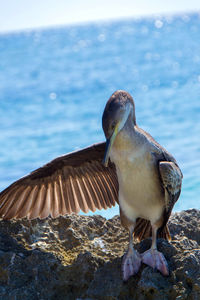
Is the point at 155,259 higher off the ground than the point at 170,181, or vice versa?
the point at 170,181

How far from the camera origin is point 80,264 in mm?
4695

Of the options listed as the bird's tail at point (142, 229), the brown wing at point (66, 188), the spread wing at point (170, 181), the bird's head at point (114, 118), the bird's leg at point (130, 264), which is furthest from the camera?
the brown wing at point (66, 188)

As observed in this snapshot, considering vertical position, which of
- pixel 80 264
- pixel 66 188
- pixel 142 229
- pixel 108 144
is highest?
pixel 66 188

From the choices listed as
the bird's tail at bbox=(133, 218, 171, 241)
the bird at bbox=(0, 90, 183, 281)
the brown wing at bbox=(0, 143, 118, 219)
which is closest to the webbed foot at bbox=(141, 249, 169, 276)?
the bird at bbox=(0, 90, 183, 281)

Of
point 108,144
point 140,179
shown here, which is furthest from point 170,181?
point 108,144

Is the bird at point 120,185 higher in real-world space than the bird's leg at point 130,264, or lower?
higher

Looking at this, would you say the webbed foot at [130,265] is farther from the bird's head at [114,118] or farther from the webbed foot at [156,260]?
the bird's head at [114,118]

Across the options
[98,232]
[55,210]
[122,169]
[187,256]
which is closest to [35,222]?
[55,210]

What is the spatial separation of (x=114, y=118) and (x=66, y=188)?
1.58m

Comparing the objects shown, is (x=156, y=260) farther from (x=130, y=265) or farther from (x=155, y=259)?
(x=130, y=265)

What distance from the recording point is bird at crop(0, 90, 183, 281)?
484 centimetres

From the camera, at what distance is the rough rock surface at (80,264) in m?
4.36

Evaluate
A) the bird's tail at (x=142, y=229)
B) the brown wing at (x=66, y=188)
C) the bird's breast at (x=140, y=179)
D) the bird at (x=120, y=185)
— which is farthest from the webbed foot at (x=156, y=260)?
the brown wing at (x=66, y=188)

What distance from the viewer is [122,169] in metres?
5.05
